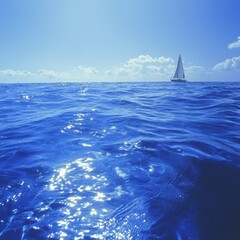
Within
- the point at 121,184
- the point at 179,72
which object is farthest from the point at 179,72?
the point at 121,184

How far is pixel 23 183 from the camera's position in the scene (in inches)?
118

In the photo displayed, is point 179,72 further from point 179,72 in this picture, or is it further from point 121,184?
point 121,184

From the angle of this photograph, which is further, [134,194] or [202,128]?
[202,128]

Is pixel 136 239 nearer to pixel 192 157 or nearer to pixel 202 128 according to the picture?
pixel 192 157

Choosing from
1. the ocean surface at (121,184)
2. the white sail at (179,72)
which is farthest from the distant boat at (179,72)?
the ocean surface at (121,184)

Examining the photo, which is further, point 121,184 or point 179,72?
point 179,72

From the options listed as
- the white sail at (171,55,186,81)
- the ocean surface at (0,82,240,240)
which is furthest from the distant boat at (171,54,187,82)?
the ocean surface at (0,82,240,240)

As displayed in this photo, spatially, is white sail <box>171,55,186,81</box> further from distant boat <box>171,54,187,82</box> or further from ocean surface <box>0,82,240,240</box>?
ocean surface <box>0,82,240,240</box>

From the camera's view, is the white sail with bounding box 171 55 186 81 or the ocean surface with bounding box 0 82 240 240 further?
the white sail with bounding box 171 55 186 81

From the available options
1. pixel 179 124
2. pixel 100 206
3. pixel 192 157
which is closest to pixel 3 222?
pixel 100 206

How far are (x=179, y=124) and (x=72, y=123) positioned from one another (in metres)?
3.50

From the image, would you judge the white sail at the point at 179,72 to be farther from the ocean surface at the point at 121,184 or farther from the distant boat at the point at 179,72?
the ocean surface at the point at 121,184

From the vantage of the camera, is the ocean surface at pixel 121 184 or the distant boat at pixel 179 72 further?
the distant boat at pixel 179 72

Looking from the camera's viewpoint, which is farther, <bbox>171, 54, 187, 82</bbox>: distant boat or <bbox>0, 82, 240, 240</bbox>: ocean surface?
<bbox>171, 54, 187, 82</bbox>: distant boat
